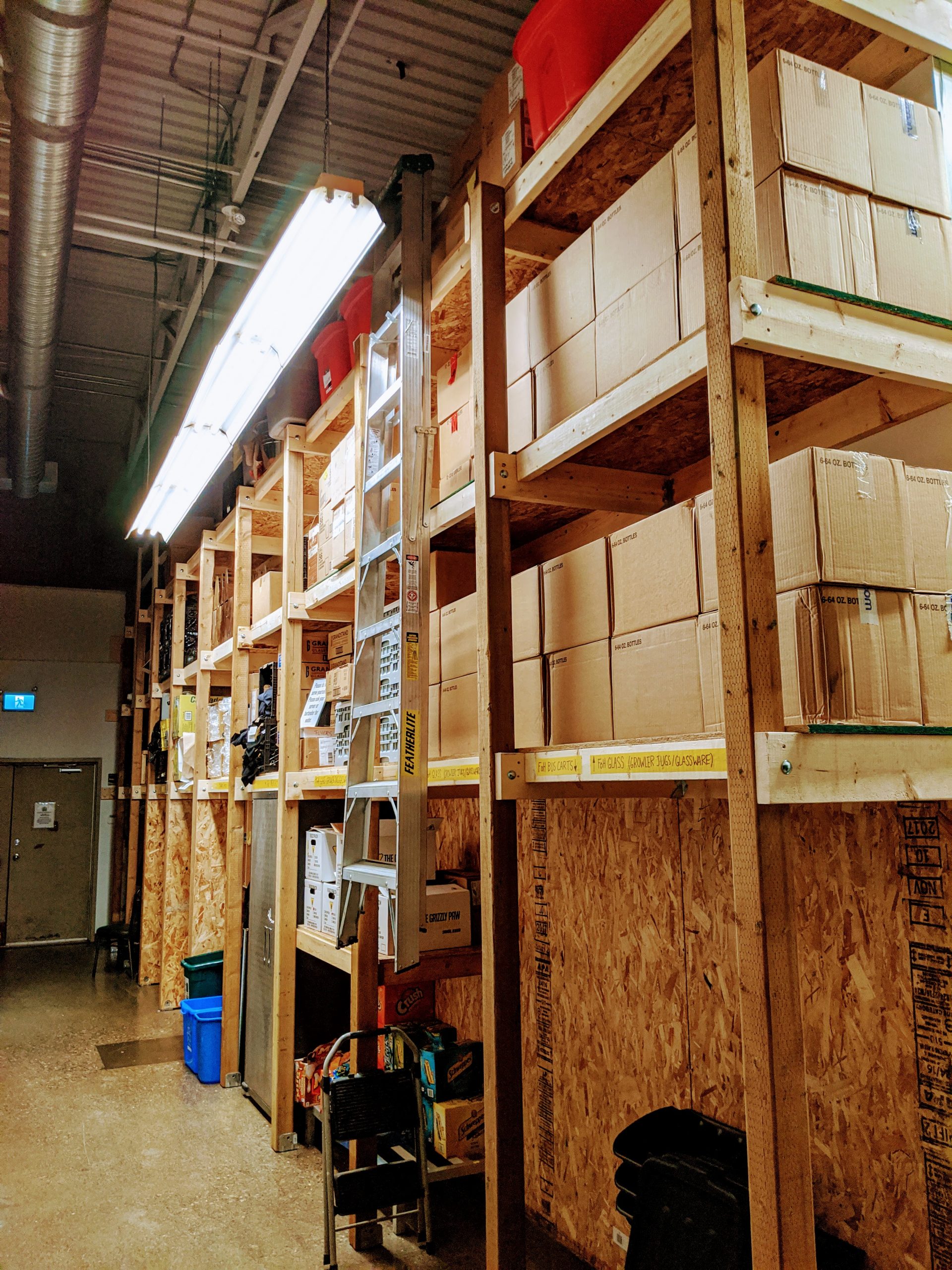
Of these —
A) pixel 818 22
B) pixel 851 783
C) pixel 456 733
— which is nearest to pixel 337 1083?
pixel 456 733

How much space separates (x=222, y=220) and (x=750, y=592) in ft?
14.6

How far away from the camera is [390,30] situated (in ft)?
12.7

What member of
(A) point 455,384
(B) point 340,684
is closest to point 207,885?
(B) point 340,684

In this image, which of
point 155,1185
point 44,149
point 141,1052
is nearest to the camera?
point 44,149

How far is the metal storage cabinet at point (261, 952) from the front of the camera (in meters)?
4.63

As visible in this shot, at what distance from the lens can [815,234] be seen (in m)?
1.80

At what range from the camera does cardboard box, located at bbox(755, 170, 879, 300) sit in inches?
70.0

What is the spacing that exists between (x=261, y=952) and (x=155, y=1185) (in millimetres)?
1213

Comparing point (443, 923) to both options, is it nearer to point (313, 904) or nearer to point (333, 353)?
point (313, 904)

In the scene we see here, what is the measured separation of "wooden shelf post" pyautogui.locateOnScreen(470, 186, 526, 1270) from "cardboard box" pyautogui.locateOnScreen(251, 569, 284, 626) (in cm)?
235

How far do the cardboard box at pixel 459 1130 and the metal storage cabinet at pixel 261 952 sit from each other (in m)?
1.31

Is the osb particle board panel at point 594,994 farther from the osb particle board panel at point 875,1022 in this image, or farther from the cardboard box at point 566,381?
the cardboard box at point 566,381

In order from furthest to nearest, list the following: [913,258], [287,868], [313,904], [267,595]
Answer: [267,595] → [287,868] → [313,904] → [913,258]

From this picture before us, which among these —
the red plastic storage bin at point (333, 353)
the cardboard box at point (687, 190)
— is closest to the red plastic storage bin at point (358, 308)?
the red plastic storage bin at point (333, 353)
